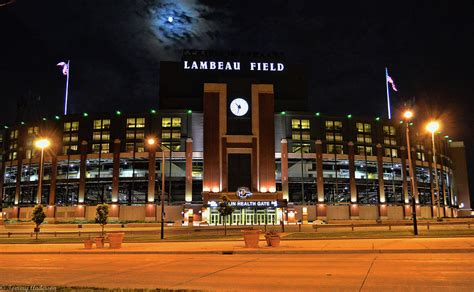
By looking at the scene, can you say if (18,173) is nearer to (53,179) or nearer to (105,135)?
(53,179)

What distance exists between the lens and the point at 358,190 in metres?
99.3

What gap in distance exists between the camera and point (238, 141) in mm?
90875

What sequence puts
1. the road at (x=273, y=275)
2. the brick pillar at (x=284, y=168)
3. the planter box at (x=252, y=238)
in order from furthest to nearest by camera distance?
the brick pillar at (x=284, y=168), the planter box at (x=252, y=238), the road at (x=273, y=275)

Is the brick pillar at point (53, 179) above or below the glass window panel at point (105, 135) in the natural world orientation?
below

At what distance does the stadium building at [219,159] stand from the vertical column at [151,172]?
215 mm

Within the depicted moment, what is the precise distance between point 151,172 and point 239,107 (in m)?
23.3

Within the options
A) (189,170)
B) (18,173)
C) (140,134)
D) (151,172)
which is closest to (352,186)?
(189,170)

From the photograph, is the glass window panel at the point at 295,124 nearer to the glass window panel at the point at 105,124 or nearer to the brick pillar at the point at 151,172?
the brick pillar at the point at 151,172

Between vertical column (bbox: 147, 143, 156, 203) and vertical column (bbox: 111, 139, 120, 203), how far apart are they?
7041mm

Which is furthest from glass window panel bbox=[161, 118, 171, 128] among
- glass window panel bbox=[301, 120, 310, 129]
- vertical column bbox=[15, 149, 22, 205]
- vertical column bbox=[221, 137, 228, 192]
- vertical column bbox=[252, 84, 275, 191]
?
vertical column bbox=[15, 149, 22, 205]

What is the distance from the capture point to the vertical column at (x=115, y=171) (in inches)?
3656

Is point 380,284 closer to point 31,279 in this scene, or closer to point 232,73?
point 31,279

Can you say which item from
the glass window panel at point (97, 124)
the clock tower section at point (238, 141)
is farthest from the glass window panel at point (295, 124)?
the glass window panel at point (97, 124)

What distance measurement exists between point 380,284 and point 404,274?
2518 mm
